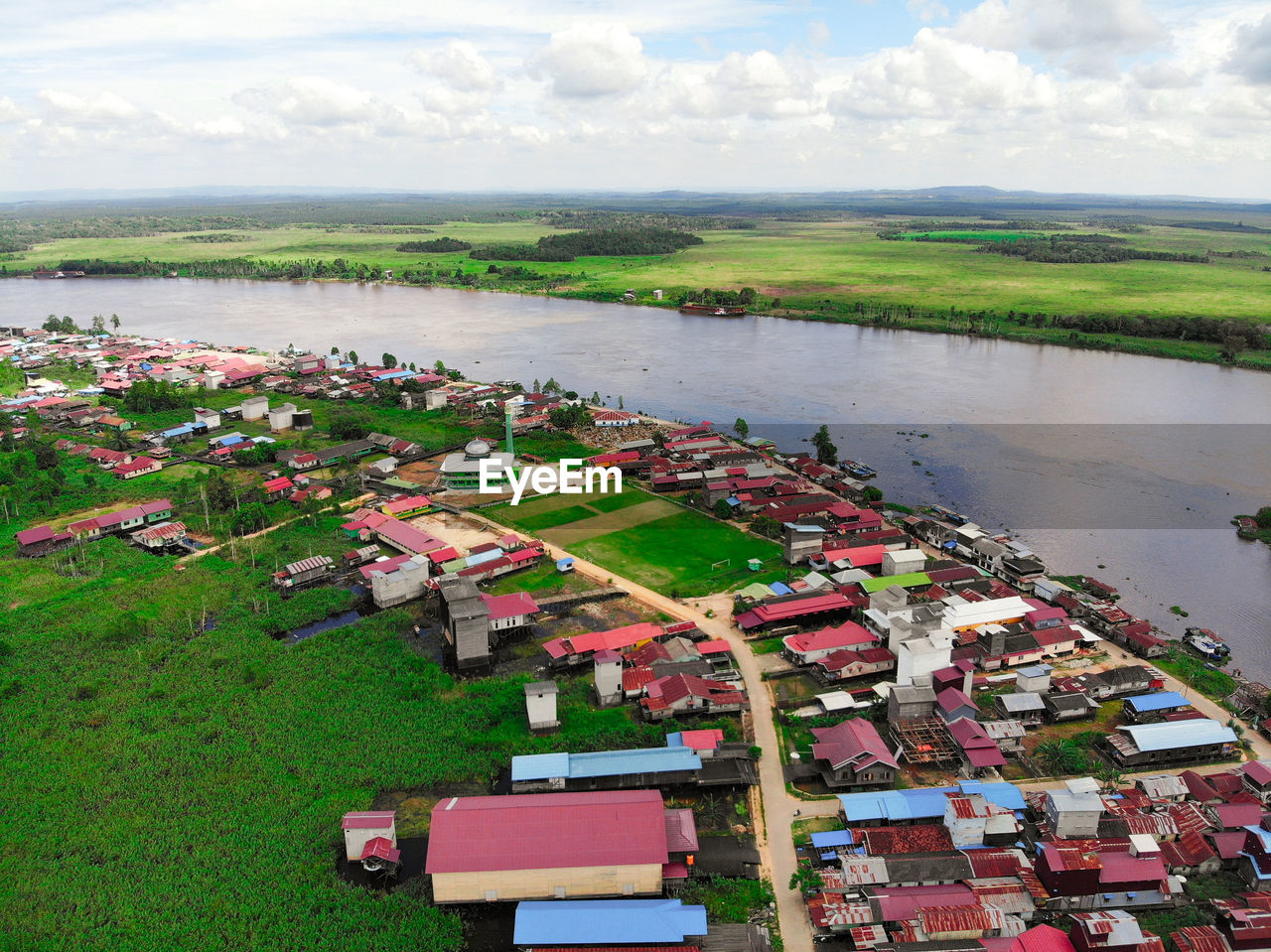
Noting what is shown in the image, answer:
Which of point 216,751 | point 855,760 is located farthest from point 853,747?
point 216,751

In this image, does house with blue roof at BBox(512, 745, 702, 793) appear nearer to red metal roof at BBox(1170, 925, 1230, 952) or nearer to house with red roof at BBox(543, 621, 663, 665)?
house with red roof at BBox(543, 621, 663, 665)

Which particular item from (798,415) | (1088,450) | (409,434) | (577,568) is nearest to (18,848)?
(577,568)

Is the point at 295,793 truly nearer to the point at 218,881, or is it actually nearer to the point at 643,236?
the point at 218,881

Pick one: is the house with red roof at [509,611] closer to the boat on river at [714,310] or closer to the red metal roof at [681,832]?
the red metal roof at [681,832]

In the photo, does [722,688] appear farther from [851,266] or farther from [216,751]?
[851,266]

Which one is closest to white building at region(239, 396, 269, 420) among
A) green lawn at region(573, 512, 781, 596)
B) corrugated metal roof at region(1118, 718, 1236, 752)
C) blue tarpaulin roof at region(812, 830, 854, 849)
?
green lawn at region(573, 512, 781, 596)

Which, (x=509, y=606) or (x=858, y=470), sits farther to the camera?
(x=858, y=470)

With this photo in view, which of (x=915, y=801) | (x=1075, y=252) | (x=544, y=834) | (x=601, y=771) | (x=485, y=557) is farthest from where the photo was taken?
(x=1075, y=252)
